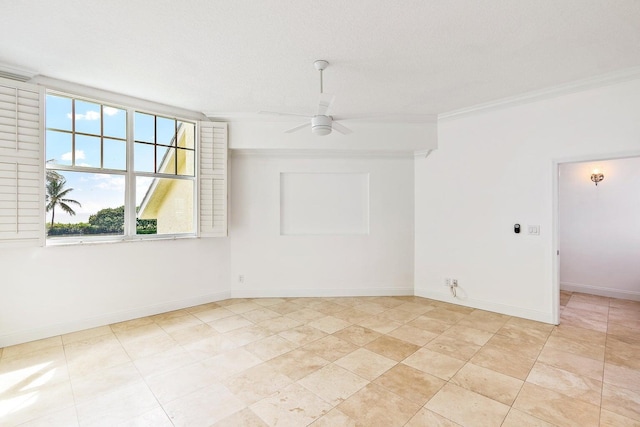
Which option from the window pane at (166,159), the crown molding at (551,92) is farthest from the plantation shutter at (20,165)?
the crown molding at (551,92)

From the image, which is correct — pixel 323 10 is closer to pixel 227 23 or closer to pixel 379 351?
pixel 227 23

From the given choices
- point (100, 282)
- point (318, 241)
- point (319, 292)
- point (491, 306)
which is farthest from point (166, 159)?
point (491, 306)

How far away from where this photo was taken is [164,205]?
418 centimetres

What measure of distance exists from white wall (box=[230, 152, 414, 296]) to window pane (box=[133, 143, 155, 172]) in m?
1.16

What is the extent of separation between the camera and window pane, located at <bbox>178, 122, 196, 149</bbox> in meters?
4.31

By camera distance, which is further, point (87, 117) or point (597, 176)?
point (597, 176)

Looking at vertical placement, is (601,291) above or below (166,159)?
below

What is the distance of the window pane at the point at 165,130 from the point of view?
4105 millimetres

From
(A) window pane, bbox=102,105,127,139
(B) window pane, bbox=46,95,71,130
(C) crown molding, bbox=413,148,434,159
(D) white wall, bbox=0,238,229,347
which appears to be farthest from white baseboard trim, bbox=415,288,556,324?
(B) window pane, bbox=46,95,71,130

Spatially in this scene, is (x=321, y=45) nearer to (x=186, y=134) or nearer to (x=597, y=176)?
(x=186, y=134)

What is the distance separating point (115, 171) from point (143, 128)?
2.31 ft

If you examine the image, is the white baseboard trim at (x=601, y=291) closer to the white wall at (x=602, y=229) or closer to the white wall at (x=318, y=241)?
the white wall at (x=602, y=229)

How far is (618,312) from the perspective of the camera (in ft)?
13.2

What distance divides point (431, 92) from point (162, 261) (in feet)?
13.9
